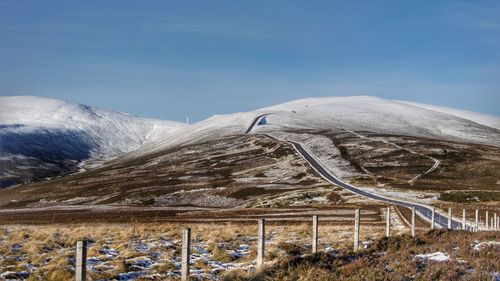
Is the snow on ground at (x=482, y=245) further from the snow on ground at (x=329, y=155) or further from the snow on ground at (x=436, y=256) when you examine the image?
the snow on ground at (x=329, y=155)

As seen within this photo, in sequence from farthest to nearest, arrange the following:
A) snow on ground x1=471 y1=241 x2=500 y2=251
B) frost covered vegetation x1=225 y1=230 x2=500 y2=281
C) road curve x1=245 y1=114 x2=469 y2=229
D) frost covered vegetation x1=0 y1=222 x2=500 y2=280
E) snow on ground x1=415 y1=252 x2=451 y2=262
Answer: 1. road curve x1=245 y1=114 x2=469 y2=229
2. snow on ground x1=471 y1=241 x2=500 y2=251
3. snow on ground x1=415 y1=252 x2=451 y2=262
4. frost covered vegetation x1=0 y1=222 x2=500 y2=280
5. frost covered vegetation x1=225 y1=230 x2=500 y2=281

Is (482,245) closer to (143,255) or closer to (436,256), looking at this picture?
(436,256)

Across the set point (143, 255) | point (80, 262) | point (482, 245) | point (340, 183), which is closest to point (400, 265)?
point (482, 245)

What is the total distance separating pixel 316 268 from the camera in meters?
15.5

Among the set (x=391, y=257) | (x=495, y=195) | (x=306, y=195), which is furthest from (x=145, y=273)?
(x=495, y=195)

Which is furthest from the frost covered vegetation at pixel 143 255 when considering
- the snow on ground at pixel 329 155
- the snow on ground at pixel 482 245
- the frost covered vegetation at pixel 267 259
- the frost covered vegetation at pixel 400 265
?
the snow on ground at pixel 329 155

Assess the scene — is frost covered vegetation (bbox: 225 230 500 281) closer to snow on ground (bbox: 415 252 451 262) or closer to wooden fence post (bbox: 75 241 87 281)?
snow on ground (bbox: 415 252 451 262)

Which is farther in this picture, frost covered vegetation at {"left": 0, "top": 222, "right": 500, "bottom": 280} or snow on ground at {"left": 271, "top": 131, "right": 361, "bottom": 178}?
snow on ground at {"left": 271, "top": 131, "right": 361, "bottom": 178}

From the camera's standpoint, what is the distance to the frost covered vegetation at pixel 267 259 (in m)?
15.1

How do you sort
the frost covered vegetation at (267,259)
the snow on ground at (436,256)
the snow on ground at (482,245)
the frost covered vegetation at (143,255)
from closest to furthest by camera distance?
the frost covered vegetation at (267,259) < the snow on ground at (436,256) < the frost covered vegetation at (143,255) < the snow on ground at (482,245)

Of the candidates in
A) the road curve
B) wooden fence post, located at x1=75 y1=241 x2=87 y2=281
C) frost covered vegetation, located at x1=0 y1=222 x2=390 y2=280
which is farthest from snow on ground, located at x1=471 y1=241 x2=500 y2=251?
the road curve

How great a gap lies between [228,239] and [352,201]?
199 ft

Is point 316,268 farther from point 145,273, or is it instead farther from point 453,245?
point 453,245

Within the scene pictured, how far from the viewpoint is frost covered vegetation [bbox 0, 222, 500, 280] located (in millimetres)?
15133
